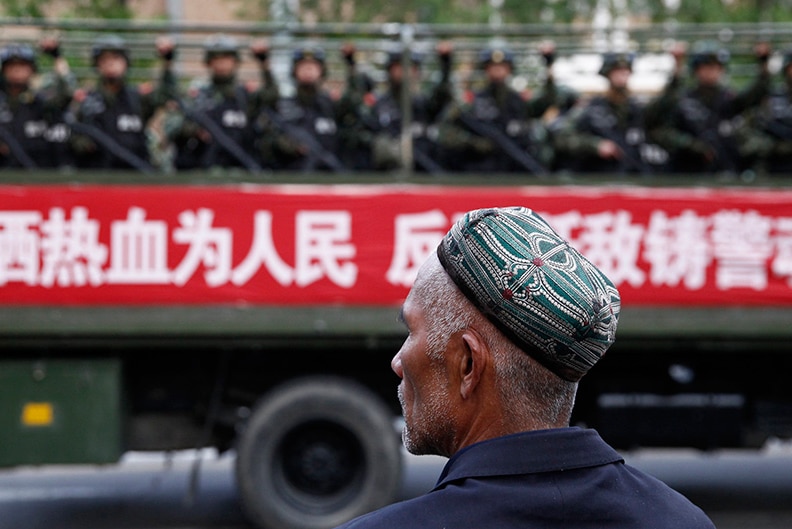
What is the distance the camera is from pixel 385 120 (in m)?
7.86

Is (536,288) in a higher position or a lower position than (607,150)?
higher

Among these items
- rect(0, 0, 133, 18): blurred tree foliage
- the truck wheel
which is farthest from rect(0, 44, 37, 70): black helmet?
rect(0, 0, 133, 18): blurred tree foliage

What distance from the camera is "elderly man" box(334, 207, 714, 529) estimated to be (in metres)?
1.37

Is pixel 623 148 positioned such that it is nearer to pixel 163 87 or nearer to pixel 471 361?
pixel 163 87

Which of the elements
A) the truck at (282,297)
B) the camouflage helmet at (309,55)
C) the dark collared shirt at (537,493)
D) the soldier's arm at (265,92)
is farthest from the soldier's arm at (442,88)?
the dark collared shirt at (537,493)

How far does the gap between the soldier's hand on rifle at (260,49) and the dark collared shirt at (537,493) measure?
19.1 feet

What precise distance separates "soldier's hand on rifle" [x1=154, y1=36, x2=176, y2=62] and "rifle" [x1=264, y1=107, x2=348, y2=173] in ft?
2.60

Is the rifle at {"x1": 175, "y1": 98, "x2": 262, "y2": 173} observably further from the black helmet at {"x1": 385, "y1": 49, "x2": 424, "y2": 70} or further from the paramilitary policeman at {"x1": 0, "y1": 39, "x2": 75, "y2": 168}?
the black helmet at {"x1": 385, "y1": 49, "x2": 424, "y2": 70}

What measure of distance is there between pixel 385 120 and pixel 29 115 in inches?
95.2

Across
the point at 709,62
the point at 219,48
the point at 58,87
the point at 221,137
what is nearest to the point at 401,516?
the point at 221,137

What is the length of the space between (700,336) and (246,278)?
2761 millimetres

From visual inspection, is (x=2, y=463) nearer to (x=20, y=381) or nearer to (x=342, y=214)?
(x=20, y=381)

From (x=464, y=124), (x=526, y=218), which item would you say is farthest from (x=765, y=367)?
(x=526, y=218)

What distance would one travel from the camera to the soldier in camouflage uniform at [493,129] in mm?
7477
